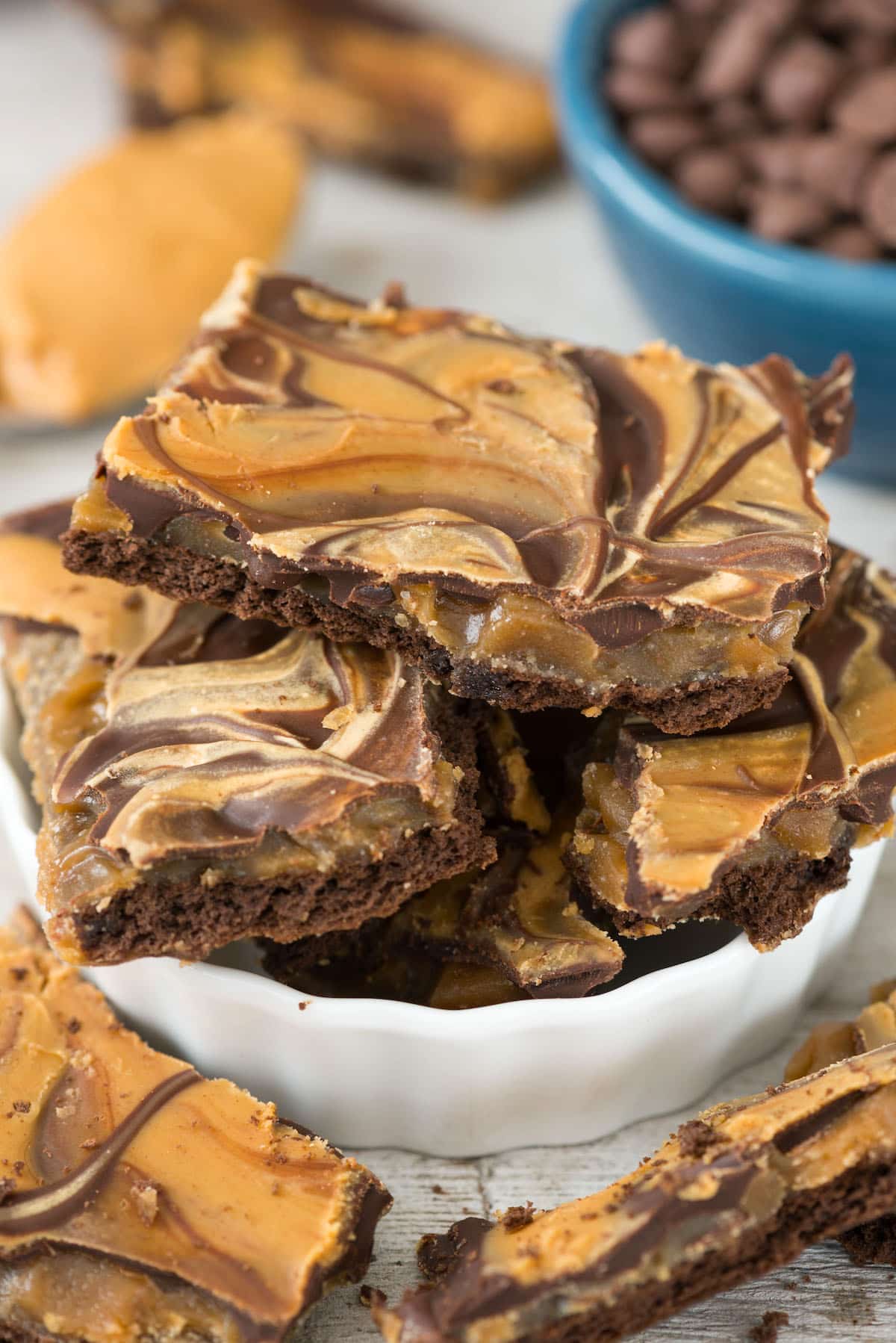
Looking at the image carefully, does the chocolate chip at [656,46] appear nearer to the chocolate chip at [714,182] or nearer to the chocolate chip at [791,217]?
the chocolate chip at [714,182]

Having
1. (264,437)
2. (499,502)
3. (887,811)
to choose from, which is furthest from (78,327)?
(887,811)

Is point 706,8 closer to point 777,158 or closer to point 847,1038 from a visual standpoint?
point 777,158

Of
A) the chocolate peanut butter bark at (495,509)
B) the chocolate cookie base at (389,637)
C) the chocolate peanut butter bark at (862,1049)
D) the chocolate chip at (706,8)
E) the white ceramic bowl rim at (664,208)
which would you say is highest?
the chocolate chip at (706,8)

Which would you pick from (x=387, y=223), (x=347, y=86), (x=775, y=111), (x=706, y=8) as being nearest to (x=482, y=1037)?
(x=775, y=111)

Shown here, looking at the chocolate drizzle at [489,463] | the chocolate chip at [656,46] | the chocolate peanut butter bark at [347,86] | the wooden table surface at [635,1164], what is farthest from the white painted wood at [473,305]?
the chocolate drizzle at [489,463]

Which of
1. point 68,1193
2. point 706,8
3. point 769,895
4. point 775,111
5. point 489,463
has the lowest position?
point 68,1193


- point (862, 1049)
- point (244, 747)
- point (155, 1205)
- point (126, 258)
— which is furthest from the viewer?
point (126, 258)
